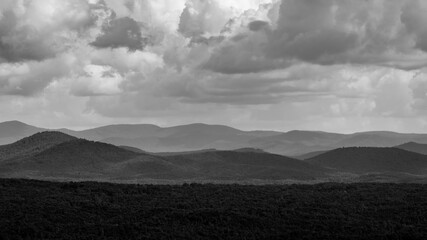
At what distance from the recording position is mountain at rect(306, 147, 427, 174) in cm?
15612

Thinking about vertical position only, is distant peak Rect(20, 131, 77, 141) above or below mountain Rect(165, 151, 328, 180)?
above

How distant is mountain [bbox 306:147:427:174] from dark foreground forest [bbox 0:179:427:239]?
10087 cm

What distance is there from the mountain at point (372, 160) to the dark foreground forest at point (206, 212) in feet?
331

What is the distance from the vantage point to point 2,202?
153 ft

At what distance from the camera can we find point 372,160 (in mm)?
167500

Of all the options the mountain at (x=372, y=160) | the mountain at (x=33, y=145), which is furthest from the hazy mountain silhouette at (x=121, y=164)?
the mountain at (x=372, y=160)

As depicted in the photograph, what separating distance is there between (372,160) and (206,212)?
132 meters

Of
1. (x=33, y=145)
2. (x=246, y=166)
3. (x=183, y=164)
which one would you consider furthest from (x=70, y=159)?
(x=246, y=166)

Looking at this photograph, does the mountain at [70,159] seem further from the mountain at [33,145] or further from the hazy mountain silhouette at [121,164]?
the mountain at [33,145]

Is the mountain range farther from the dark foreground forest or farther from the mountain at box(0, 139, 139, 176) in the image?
the dark foreground forest

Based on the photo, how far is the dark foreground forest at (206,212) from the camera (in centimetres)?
3762

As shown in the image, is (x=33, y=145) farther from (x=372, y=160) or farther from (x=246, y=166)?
(x=372, y=160)

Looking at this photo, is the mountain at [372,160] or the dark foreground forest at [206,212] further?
the mountain at [372,160]

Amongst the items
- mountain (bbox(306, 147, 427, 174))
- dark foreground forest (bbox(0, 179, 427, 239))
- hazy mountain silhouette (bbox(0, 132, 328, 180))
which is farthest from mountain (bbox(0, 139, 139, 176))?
dark foreground forest (bbox(0, 179, 427, 239))
